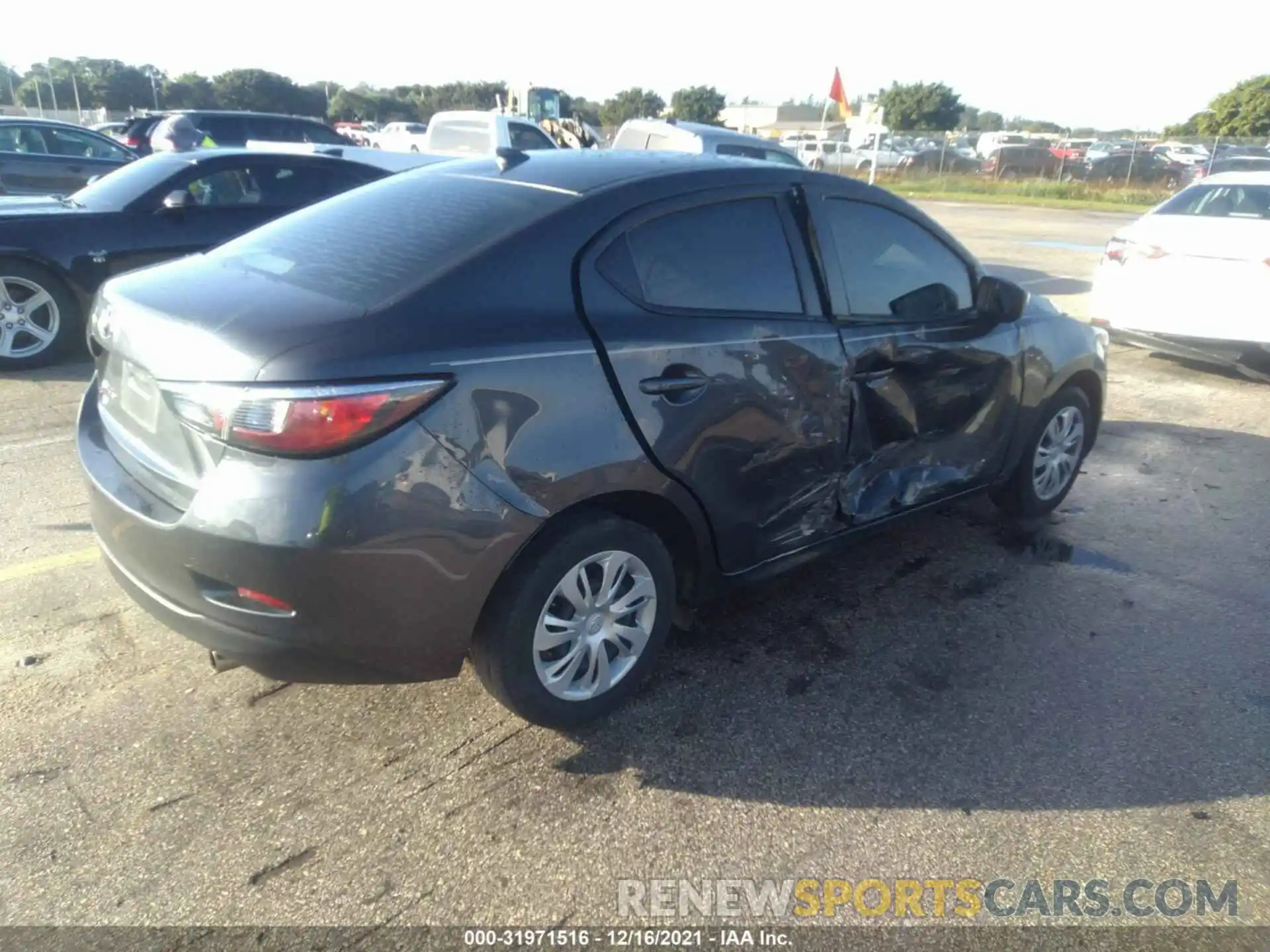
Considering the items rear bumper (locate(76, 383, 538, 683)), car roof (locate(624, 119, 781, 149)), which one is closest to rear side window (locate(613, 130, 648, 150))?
car roof (locate(624, 119, 781, 149))

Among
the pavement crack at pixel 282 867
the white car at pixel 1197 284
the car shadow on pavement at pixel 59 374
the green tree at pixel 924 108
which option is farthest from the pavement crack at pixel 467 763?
the green tree at pixel 924 108

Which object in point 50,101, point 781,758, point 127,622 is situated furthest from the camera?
point 50,101

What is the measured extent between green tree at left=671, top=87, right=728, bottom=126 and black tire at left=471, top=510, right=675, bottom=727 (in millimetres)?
58936

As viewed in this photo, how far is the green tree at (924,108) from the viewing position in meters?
56.7

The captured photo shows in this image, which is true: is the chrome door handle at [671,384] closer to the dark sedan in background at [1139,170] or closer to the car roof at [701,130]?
the car roof at [701,130]

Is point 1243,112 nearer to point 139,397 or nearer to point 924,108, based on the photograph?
point 924,108

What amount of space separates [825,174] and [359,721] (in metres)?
2.55

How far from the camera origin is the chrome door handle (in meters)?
2.88

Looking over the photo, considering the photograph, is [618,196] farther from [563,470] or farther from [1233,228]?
[1233,228]

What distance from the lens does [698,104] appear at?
2362 inches

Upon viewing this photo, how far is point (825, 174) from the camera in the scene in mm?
3633

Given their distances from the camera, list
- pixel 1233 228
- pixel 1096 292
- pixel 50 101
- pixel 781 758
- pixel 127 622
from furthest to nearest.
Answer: pixel 50 101 < pixel 1096 292 < pixel 1233 228 < pixel 127 622 < pixel 781 758

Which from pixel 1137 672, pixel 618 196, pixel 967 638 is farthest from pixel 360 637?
pixel 1137 672

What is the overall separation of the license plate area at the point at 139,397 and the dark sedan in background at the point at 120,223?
15.8 feet
